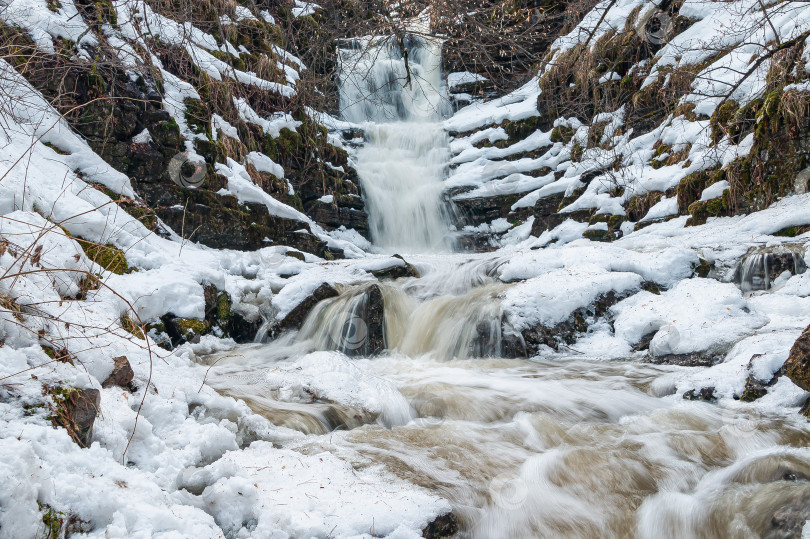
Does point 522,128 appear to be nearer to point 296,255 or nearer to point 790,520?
point 296,255

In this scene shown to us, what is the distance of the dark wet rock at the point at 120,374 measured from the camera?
7.33 ft

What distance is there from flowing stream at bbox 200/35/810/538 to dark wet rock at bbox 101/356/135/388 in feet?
2.77

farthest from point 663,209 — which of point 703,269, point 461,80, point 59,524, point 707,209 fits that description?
point 461,80

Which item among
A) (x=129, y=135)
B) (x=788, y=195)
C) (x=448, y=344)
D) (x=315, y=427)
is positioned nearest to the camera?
(x=315, y=427)

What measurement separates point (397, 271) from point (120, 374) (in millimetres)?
5188

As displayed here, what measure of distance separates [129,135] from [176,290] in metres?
2.95

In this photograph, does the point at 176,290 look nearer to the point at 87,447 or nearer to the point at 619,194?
the point at 87,447

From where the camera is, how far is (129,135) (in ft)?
21.0

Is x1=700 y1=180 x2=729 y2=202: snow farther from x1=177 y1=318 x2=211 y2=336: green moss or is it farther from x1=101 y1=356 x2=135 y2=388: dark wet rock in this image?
x1=101 y1=356 x2=135 y2=388: dark wet rock

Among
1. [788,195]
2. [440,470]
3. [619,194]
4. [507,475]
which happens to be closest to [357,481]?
[440,470]

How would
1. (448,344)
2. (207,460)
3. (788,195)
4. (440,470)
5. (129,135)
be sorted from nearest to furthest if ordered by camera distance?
(207,460) → (440,470) → (448,344) → (788,195) → (129,135)

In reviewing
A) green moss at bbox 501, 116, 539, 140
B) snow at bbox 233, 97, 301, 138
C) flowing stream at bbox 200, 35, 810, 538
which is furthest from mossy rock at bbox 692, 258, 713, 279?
green moss at bbox 501, 116, 539, 140

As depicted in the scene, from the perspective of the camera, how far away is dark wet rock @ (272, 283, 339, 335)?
234 inches

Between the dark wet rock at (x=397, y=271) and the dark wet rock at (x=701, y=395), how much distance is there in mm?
4292
